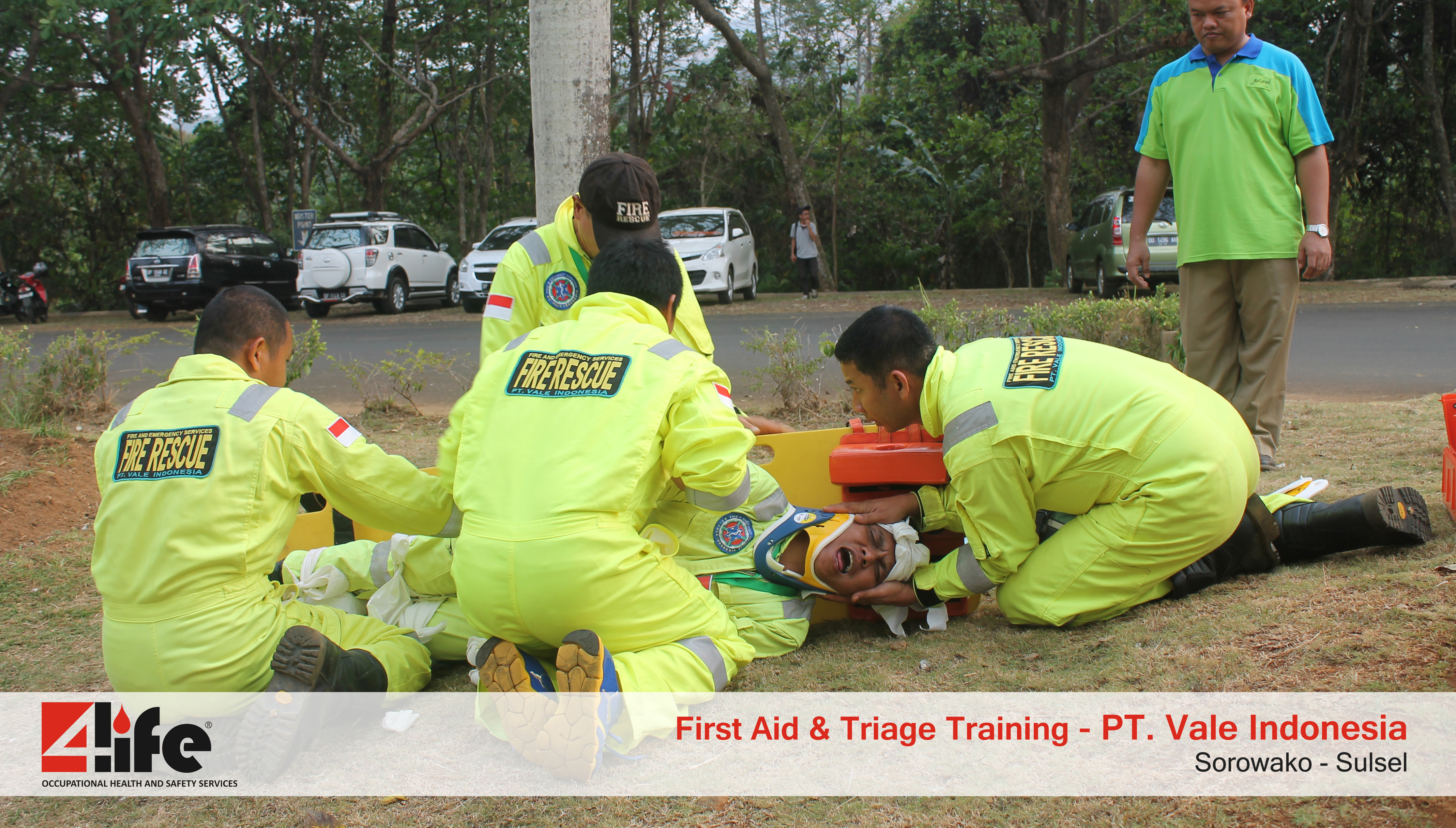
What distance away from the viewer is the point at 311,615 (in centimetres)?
293

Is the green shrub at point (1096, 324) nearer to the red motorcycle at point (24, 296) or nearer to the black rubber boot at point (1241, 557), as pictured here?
the black rubber boot at point (1241, 557)

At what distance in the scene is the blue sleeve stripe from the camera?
13.6ft

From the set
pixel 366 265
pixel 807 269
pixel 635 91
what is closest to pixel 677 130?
pixel 635 91

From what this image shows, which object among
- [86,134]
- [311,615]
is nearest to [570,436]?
[311,615]

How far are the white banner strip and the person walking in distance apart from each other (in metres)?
14.9

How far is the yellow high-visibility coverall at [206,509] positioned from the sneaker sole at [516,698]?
0.64 meters

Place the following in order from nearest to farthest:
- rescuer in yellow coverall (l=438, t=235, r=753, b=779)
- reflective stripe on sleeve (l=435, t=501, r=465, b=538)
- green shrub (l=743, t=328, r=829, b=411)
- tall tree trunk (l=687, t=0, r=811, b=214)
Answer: rescuer in yellow coverall (l=438, t=235, r=753, b=779) < reflective stripe on sleeve (l=435, t=501, r=465, b=538) < green shrub (l=743, t=328, r=829, b=411) < tall tree trunk (l=687, t=0, r=811, b=214)

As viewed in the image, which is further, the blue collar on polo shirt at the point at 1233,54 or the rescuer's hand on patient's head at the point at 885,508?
the blue collar on polo shirt at the point at 1233,54

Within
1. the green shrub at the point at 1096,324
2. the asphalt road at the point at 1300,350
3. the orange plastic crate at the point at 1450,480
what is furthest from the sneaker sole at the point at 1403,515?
the asphalt road at the point at 1300,350

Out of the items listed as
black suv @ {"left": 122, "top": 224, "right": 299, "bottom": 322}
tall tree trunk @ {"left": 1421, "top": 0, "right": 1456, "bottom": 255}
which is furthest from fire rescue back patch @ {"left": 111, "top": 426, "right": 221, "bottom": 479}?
tall tree trunk @ {"left": 1421, "top": 0, "right": 1456, "bottom": 255}

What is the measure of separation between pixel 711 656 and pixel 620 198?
1.64 metres

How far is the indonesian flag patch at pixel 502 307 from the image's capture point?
378 cm

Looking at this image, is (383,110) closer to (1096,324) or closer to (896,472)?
(1096,324)

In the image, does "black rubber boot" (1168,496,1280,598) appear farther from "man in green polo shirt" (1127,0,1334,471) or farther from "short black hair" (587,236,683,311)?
"short black hair" (587,236,683,311)
